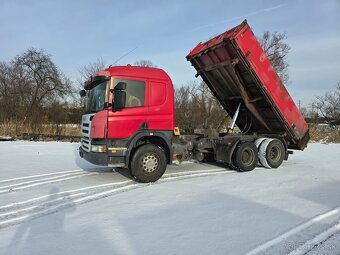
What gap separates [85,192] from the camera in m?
6.66

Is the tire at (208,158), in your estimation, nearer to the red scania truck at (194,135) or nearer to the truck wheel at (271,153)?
the red scania truck at (194,135)

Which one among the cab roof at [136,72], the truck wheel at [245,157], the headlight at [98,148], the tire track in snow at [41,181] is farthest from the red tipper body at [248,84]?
the tire track in snow at [41,181]

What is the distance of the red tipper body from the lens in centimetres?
827

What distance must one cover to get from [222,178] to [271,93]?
260 cm

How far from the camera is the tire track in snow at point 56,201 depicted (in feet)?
16.7

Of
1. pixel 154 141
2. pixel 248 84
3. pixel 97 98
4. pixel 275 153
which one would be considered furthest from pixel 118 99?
pixel 275 153

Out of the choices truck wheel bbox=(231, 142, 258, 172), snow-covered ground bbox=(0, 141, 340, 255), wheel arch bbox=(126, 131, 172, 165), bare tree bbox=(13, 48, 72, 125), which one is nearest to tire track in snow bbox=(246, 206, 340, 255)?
snow-covered ground bbox=(0, 141, 340, 255)

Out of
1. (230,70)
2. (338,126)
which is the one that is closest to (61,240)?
(230,70)

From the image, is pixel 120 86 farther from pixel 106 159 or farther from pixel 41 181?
pixel 41 181

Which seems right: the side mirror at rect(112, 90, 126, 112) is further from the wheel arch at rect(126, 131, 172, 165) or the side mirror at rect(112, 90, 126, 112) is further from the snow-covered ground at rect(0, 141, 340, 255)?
the snow-covered ground at rect(0, 141, 340, 255)

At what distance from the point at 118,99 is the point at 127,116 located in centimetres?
47

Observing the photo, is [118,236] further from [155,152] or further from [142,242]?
[155,152]

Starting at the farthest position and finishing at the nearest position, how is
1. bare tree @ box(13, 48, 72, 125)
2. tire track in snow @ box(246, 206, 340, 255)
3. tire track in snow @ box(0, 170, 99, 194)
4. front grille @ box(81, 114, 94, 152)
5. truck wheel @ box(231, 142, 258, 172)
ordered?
bare tree @ box(13, 48, 72, 125) → truck wheel @ box(231, 142, 258, 172) → front grille @ box(81, 114, 94, 152) → tire track in snow @ box(0, 170, 99, 194) → tire track in snow @ box(246, 206, 340, 255)

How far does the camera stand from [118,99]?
6934mm
